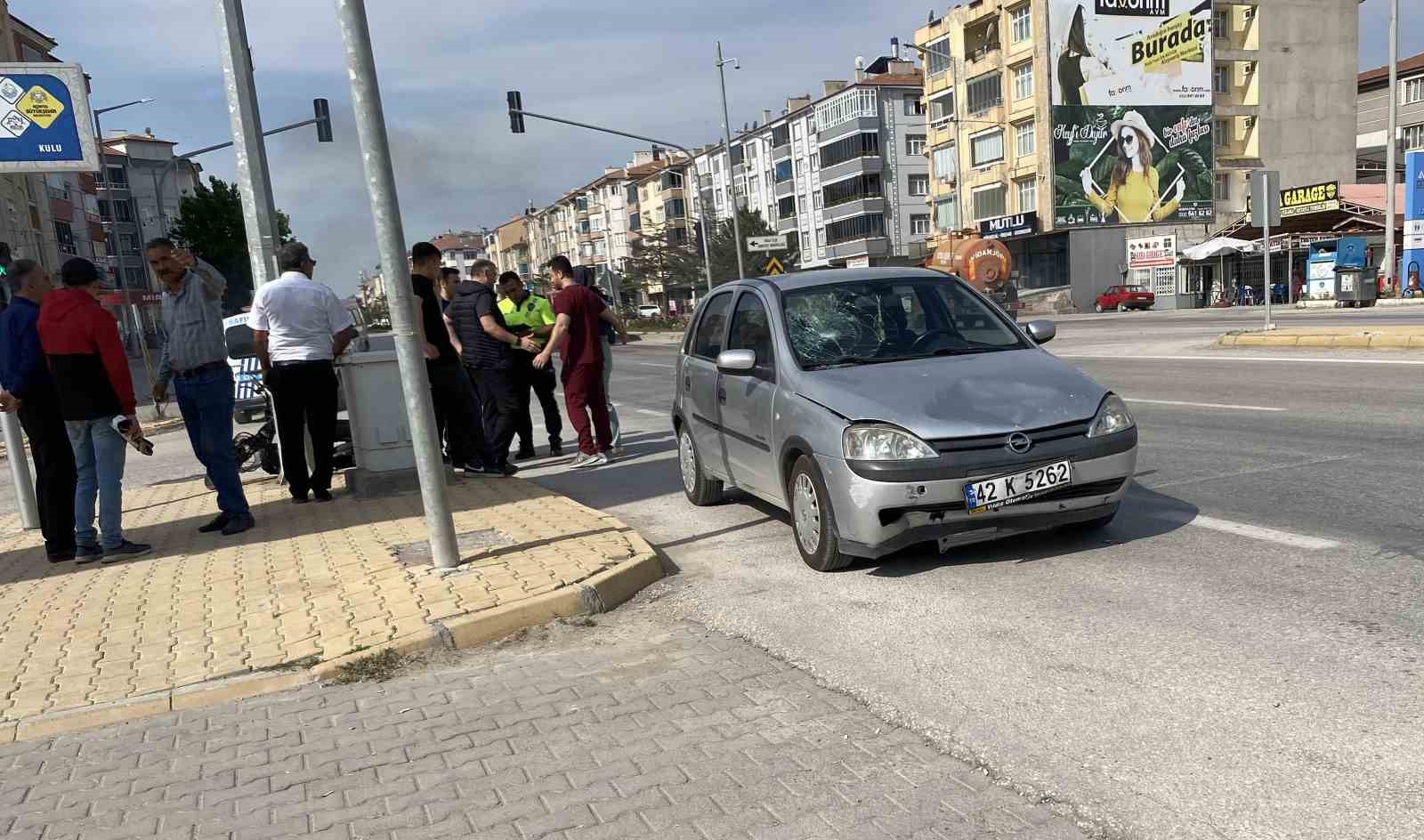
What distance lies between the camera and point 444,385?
9273 millimetres

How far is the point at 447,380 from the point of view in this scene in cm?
924

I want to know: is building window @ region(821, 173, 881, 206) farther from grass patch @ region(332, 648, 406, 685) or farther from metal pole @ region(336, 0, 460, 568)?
grass patch @ region(332, 648, 406, 685)

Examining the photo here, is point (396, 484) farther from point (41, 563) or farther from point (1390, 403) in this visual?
point (1390, 403)

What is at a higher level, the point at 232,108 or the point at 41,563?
the point at 232,108

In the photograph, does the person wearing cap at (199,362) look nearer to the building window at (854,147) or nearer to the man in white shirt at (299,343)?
the man in white shirt at (299,343)

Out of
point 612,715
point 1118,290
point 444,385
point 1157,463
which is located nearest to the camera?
point 612,715

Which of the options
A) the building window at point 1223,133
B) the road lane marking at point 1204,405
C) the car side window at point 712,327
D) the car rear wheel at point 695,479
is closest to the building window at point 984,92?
the building window at point 1223,133

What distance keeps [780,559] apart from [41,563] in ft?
16.5

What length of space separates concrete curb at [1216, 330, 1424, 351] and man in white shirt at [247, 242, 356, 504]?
1418 centimetres

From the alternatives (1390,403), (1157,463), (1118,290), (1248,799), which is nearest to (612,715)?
(1248,799)

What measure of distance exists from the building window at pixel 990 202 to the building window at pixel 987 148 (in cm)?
151

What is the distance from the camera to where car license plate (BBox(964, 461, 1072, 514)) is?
4.91m

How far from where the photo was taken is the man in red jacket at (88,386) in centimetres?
664

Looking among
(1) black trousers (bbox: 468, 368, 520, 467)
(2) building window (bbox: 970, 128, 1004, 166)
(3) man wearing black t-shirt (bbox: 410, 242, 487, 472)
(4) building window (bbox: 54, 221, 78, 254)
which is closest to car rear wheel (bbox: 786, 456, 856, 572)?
(3) man wearing black t-shirt (bbox: 410, 242, 487, 472)
